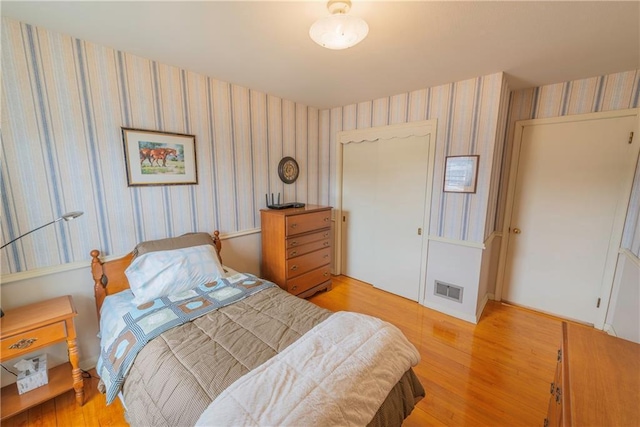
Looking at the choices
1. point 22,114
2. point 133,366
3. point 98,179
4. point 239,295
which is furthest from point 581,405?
point 22,114

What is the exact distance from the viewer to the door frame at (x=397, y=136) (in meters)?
2.67

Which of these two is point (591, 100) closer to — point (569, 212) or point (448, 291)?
point (569, 212)

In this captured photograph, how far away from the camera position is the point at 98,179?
1.84m

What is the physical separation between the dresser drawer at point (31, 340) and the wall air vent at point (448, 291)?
3.12m

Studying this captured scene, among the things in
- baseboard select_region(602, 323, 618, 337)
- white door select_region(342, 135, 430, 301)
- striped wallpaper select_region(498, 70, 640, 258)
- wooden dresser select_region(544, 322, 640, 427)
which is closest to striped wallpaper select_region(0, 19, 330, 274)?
white door select_region(342, 135, 430, 301)

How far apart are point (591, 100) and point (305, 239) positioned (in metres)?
3.04

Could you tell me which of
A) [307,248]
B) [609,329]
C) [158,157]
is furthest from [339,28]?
[609,329]

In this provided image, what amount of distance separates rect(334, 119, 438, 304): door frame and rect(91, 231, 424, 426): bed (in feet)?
5.37

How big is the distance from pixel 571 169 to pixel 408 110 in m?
1.70

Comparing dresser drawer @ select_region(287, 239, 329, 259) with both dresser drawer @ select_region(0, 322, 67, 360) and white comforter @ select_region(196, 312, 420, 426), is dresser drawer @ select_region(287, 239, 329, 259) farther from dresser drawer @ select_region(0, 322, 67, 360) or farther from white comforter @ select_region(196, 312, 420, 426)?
dresser drawer @ select_region(0, 322, 67, 360)

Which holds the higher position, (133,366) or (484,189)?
(484,189)

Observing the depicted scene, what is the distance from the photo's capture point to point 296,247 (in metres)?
2.74

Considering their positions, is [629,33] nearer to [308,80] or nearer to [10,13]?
[308,80]

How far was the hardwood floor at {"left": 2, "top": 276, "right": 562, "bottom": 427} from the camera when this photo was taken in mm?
1531
